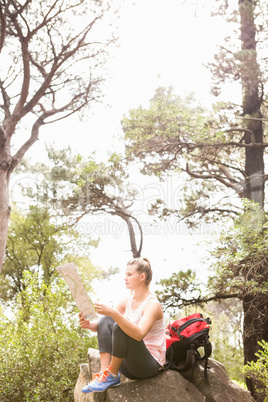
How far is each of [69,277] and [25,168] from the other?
11.0 m

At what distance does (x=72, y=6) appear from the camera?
7.75m

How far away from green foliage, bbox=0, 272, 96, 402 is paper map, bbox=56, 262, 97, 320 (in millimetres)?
2356

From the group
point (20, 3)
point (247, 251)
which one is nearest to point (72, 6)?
point (20, 3)

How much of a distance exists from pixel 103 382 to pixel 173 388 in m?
0.54

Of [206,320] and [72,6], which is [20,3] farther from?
[206,320]

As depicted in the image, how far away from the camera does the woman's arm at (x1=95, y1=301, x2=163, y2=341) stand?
105 inches

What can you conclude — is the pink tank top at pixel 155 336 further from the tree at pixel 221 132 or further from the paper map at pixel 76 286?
the tree at pixel 221 132

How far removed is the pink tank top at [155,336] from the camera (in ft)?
10.1

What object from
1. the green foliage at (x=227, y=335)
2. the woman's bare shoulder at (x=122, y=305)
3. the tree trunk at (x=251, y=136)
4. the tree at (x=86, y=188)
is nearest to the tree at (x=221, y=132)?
the tree trunk at (x=251, y=136)

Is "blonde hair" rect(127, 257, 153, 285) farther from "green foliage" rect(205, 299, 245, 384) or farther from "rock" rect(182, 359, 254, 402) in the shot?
"green foliage" rect(205, 299, 245, 384)

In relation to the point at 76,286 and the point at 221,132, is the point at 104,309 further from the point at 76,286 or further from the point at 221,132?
the point at 221,132

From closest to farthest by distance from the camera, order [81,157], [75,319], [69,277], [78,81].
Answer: [69,277]
[75,319]
[81,157]
[78,81]

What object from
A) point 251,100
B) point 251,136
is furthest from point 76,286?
point 251,100

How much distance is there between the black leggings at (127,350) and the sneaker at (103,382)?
0.44ft
